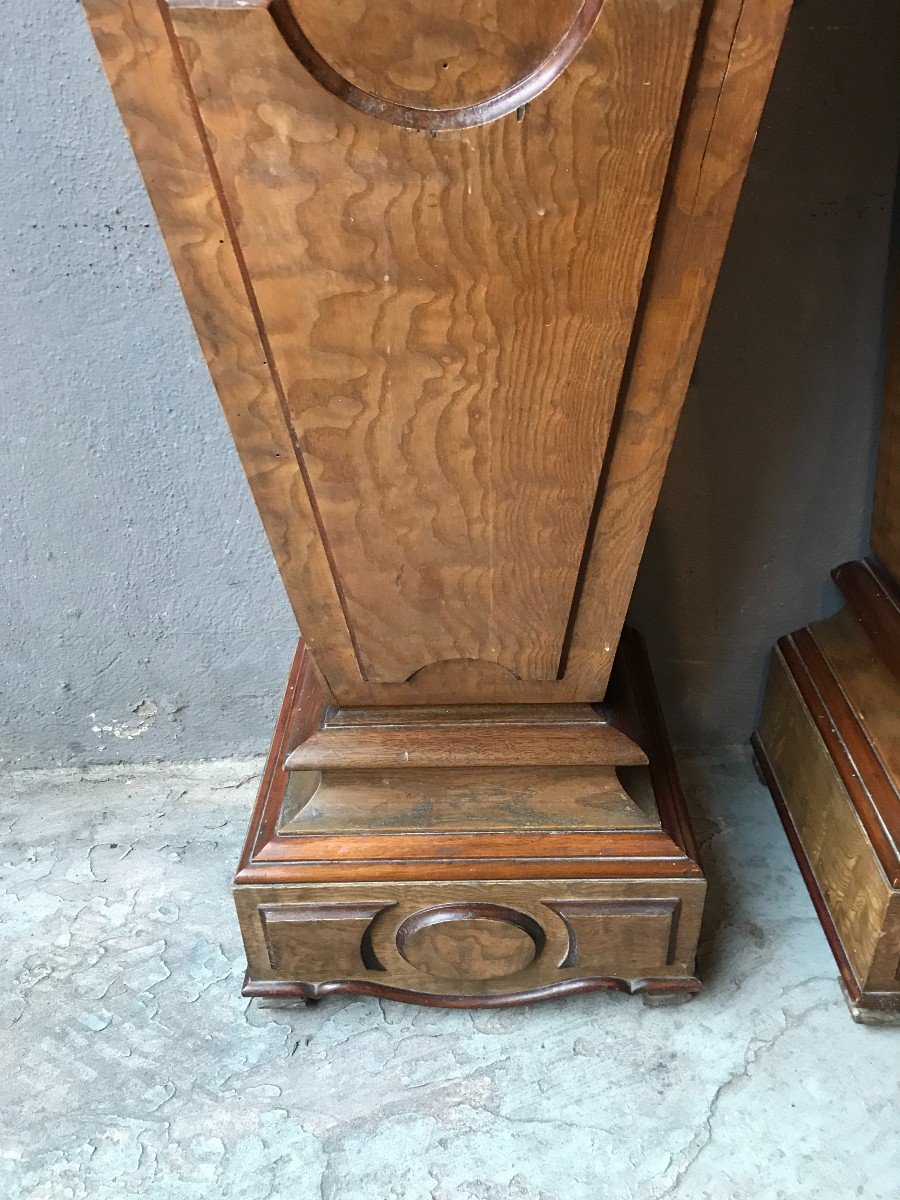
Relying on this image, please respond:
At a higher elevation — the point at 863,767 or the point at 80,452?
the point at 80,452

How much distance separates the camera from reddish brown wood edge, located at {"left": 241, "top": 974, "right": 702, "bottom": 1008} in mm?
1087

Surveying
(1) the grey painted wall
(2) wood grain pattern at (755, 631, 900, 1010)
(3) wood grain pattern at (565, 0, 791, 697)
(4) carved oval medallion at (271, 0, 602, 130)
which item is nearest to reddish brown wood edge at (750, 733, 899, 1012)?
(2) wood grain pattern at (755, 631, 900, 1010)

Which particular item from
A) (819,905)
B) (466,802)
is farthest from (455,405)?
(819,905)

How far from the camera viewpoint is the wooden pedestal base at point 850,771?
1.05 m

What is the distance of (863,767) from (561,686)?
446 mm

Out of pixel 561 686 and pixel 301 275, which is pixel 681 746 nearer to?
pixel 561 686

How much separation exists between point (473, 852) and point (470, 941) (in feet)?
0.42

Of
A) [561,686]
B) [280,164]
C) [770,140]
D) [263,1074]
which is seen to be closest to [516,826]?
[561,686]

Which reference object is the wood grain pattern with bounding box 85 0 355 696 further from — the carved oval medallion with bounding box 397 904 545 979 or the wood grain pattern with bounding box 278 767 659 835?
the carved oval medallion with bounding box 397 904 545 979

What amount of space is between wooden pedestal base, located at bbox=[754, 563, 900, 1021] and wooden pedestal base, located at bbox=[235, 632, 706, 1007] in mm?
224

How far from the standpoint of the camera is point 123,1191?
0.95 metres

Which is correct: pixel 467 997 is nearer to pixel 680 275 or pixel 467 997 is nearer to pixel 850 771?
pixel 850 771

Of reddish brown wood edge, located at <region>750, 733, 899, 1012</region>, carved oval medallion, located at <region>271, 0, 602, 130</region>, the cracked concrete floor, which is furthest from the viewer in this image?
reddish brown wood edge, located at <region>750, 733, 899, 1012</region>

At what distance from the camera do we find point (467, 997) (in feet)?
3.64
